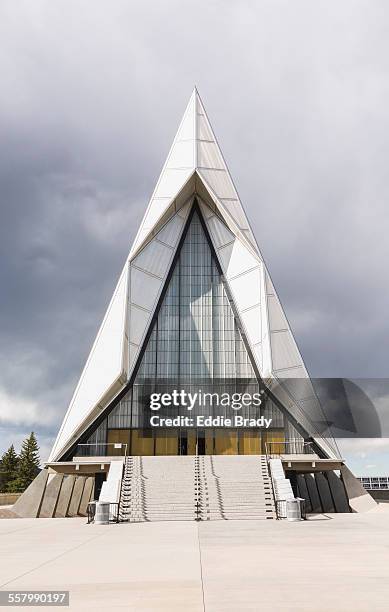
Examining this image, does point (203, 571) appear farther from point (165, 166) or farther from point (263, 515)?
point (165, 166)

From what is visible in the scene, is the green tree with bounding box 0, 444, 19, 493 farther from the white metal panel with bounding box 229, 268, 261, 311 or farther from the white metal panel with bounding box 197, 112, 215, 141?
the white metal panel with bounding box 197, 112, 215, 141

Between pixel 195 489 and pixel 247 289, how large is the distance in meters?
15.1

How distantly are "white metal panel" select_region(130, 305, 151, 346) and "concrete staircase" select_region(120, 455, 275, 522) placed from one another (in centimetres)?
891

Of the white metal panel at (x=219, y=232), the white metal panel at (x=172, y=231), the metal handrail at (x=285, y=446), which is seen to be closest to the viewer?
the metal handrail at (x=285, y=446)

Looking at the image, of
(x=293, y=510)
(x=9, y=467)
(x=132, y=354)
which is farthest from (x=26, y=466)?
(x=293, y=510)

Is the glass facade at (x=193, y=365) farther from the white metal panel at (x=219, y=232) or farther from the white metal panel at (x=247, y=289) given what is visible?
the white metal panel at (x=247, y=289)

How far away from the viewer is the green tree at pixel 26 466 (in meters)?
58.7

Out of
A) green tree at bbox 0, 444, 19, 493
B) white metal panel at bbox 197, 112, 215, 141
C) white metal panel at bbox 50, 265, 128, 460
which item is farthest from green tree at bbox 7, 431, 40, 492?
white metal panel at bbox 197, 112, 215, 141

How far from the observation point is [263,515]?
61.0 feet

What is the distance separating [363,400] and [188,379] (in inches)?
424

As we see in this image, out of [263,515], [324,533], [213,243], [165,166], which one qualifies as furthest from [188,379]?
[324,533]

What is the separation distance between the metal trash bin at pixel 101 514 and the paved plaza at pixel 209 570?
16.9 feet

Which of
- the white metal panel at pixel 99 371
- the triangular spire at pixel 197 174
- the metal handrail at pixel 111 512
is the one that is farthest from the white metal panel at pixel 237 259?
the metal handrail at pixel 111 512

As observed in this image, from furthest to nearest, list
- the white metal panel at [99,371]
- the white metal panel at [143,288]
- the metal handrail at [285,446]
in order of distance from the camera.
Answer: the white metal panel at [143,288] < the metal handrail at [285,446] < the white metal panel at [99,371]
